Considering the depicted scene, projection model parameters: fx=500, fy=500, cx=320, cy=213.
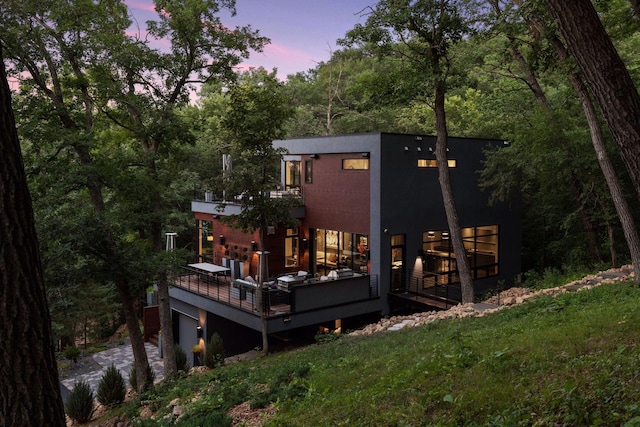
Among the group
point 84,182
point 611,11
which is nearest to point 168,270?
point 84,182

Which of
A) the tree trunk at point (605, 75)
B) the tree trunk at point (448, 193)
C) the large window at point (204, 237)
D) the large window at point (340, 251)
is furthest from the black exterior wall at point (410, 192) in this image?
the tree trunk at point (605, 75)

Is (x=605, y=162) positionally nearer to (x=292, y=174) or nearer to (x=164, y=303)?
(x=164, y=303)

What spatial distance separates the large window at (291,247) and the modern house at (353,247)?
0.06 metres

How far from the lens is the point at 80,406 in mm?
11836

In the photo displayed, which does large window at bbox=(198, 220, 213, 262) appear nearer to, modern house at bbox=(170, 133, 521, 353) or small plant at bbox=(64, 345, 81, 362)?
modern house at bbox=(170, 133, 521, 353)

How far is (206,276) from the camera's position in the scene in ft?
60.9

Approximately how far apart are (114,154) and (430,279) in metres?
12.1

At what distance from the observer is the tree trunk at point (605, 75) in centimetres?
411

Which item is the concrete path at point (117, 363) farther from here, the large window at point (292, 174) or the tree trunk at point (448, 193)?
the tree trunk at point (448, 193)

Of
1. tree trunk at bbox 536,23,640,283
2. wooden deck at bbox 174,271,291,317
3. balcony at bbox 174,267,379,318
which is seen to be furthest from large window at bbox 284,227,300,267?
tree trunk at bbox 536,23,640,283

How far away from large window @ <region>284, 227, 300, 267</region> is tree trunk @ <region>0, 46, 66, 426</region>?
57.3 ft

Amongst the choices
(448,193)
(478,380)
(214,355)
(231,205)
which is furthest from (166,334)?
(478,380)

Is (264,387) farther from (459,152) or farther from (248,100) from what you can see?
(459,152)

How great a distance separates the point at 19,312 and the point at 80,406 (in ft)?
35.0
